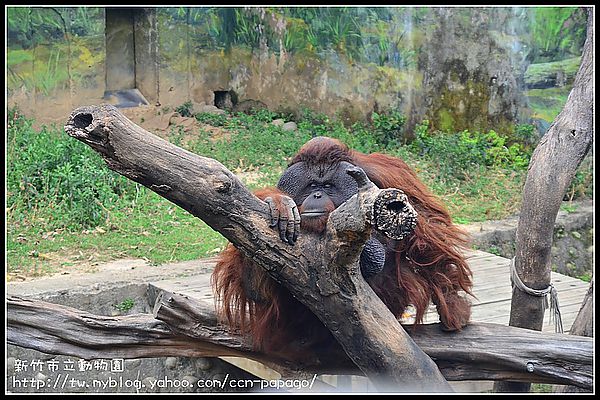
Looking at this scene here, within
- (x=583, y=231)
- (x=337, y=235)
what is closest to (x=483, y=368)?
(x=337, y=235)

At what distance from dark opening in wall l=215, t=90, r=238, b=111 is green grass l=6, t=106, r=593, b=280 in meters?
0.63

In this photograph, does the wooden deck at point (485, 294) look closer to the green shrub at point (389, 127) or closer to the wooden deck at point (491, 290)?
the wooden deck at point (491, 290)

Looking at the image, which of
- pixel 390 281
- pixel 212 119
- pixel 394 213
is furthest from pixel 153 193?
pixel 394 213

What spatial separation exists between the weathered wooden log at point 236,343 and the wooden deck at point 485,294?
2.66 ft

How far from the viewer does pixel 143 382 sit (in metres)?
3.92

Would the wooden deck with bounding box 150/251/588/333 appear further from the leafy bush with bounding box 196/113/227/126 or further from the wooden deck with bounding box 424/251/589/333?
the leafy bush with bounding box 196/113/227/126

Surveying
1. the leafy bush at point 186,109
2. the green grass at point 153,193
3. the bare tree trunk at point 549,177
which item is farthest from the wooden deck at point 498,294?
the leafy bush at point 186,109

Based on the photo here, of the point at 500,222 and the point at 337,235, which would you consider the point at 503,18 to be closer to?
the point at 500,222

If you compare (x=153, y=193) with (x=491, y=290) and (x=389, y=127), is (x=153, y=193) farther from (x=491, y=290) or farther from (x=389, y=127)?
(x=491, y=290)

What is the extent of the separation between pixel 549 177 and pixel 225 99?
5.77 meters

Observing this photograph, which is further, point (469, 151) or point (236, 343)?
point (469, 151)

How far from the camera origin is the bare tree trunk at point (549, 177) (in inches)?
105

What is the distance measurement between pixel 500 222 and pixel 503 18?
229cm

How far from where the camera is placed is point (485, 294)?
3.81 meters
